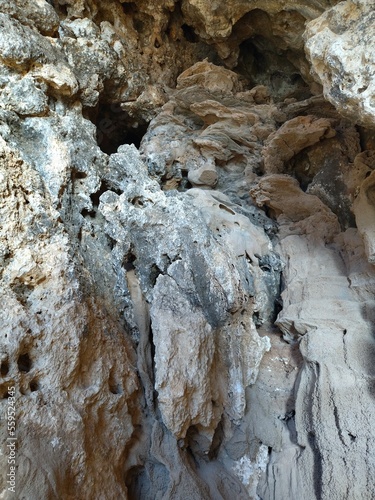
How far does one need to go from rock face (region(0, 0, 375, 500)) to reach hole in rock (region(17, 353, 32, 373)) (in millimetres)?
17

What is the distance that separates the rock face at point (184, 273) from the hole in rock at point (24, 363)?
0.7 inches

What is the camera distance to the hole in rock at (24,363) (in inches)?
99.0

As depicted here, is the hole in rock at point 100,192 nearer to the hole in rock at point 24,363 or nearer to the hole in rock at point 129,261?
the hole in rock at point 129,261

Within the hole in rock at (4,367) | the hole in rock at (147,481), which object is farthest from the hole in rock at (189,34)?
the hole in rock at (147,481)

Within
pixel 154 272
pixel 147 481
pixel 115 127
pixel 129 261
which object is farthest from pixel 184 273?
pixel 115 127

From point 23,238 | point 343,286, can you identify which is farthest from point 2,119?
point 343,286

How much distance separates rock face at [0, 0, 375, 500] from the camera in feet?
8.36

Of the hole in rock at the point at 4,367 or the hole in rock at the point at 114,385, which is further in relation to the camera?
the hole in rock at the point at 114,385

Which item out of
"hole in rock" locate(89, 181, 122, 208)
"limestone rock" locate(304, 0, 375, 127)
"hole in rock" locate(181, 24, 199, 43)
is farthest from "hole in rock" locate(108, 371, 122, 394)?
"hole in rock" locate(181, 24, 199, 43)

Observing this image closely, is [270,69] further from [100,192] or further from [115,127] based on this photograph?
[100,192]

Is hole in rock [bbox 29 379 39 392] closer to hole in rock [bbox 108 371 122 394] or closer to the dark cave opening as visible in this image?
hole in rock [bbox 108 371 122 394]

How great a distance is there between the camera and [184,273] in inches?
135

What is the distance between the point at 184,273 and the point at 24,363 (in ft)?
5.21

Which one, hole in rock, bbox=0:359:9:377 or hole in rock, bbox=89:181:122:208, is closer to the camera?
hole in rock, bbox=0:359:9:377
